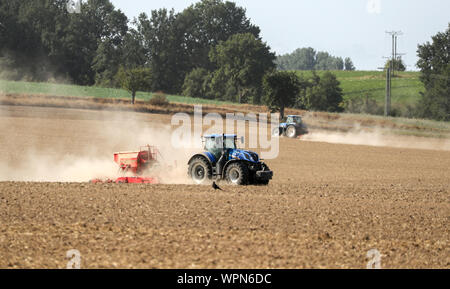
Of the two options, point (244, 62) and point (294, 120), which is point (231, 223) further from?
point (244, 62)

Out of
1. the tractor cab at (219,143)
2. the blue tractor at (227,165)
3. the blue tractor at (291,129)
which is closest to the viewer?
the blue tractor at (227,165)

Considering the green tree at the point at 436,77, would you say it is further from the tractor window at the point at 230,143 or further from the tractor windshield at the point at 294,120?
the tractor window at the point at 230,143

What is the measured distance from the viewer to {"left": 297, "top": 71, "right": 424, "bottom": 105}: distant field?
9919 cm

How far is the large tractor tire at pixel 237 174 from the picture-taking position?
63.5 feet

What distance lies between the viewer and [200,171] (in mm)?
20250

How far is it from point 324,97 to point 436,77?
1629 centimetres

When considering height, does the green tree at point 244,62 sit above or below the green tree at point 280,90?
above

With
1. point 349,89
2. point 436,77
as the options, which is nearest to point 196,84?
point 349,89

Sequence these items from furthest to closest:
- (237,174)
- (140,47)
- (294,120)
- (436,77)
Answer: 1. (140,47)
2. (436,77)
3. (294,120)
4. (237,174)

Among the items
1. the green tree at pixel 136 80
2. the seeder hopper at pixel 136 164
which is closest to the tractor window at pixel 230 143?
the seeder hopper at pixel 136 164

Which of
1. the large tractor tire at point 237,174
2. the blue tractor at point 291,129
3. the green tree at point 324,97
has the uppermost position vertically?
the green tree at point 324,97

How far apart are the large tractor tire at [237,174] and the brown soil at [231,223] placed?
83 centimetres

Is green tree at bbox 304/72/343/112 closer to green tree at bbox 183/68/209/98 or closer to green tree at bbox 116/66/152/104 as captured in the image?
green tree at bbox 183/68/209/98

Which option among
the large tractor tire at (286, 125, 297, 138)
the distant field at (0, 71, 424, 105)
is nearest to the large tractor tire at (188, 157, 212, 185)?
the large tractor tire at (286, 125, 297, 138)
